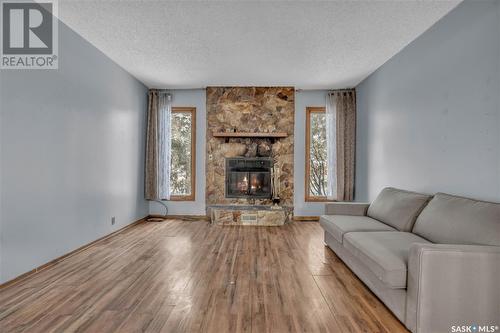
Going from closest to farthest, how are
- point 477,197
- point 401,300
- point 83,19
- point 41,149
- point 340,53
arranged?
point 401,300 → point 477,197 → point 41,149 → point 83,19 → point 340,53

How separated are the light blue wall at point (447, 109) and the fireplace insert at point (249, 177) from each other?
2.11 metres

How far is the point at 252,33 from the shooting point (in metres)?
3.00

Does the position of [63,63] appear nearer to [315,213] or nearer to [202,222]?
[202,222]

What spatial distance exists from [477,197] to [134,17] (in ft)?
12.6

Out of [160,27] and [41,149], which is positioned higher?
[160,27]

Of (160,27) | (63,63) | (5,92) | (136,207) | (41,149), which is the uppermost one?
(160,27)

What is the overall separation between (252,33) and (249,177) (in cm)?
283

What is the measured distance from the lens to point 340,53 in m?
3.53

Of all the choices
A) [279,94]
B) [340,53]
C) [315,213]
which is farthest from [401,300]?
[279,94]

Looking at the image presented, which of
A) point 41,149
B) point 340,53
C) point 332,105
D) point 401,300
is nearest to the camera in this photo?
point 401,300

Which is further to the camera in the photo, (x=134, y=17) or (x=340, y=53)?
(x=340, y=53)

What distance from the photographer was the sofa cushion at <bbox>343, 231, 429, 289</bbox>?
174 centimetres

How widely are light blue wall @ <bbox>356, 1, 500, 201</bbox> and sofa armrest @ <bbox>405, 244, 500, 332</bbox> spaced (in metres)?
0.80

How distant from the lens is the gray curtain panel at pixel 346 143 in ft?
16.3
